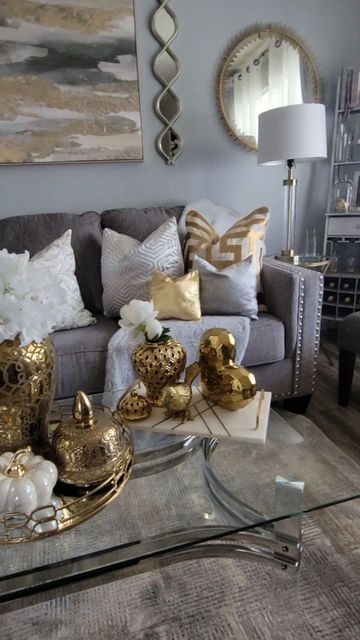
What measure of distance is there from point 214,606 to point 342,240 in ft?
7.06

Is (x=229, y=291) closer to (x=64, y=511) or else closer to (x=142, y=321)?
(x=142, y=321)

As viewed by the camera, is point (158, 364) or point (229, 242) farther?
point (229, 242)

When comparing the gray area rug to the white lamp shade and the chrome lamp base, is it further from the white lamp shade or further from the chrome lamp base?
the white lamp shade

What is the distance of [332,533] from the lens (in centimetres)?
120

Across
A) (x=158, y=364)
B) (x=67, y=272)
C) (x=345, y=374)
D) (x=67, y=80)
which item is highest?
(x=67, y=80)

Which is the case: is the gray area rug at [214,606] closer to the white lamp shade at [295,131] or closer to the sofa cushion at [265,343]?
the sofa cushion at [265,343]

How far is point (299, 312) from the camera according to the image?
66.5 inches

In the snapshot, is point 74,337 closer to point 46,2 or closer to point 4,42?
point 4,42

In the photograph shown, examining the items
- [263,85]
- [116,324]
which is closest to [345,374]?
[116,324]

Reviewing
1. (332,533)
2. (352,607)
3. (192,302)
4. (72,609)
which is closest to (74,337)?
(192,302)

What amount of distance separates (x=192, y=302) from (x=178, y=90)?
51.8 inches

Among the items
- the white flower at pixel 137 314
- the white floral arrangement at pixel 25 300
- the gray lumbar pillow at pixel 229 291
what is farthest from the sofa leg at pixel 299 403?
the white floral arrangement at pixel 25 300

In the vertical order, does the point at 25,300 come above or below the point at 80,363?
above

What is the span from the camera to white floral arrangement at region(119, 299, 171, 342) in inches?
38.7
